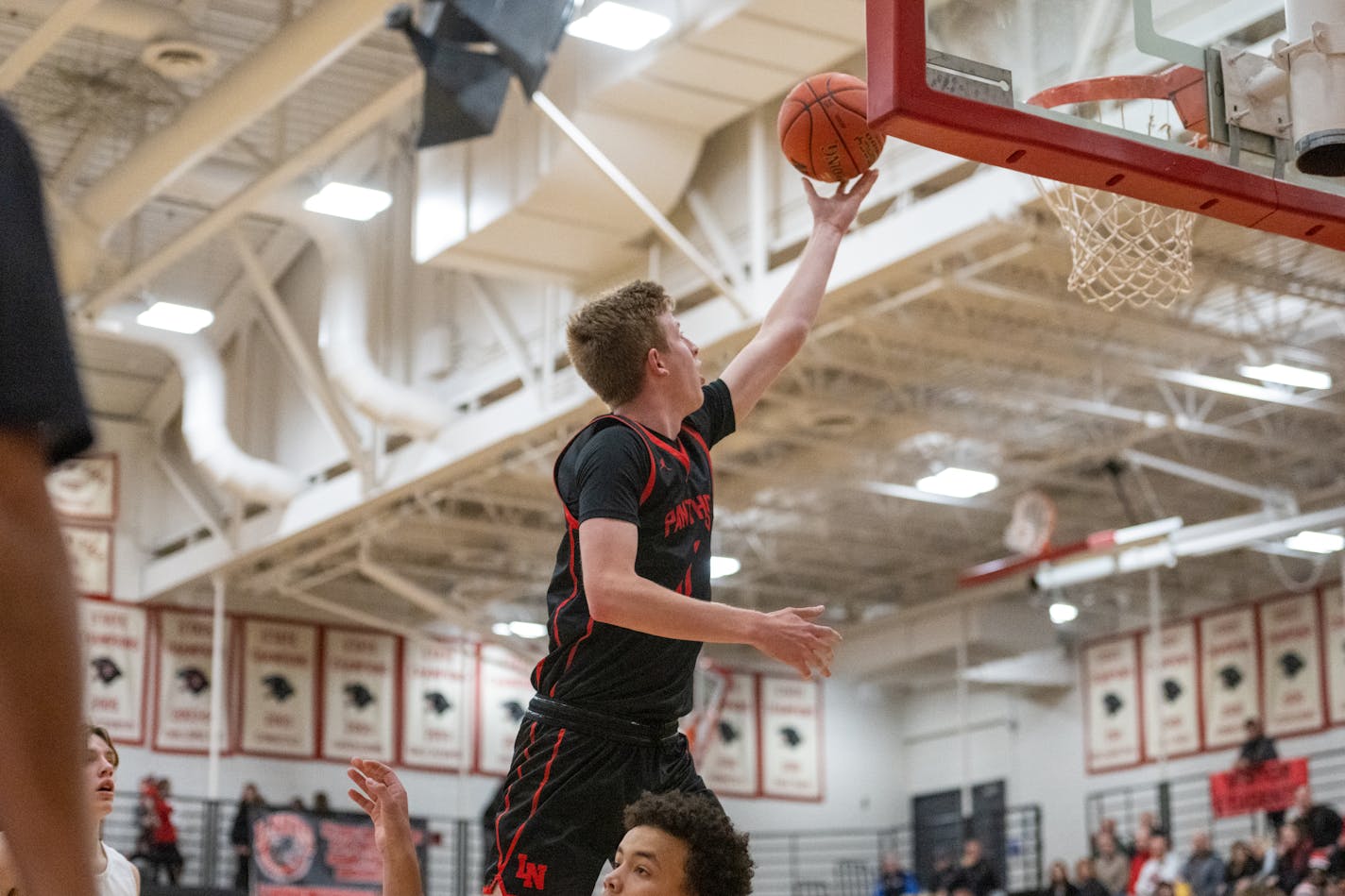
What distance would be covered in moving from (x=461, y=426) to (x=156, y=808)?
23.9 feet

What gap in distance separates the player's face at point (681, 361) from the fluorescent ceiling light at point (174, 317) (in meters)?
17.2

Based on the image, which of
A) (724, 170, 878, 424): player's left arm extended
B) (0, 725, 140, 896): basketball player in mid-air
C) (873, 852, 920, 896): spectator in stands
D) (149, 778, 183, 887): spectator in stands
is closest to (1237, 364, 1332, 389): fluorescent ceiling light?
(873, 852, 920, 896): spectator in stands

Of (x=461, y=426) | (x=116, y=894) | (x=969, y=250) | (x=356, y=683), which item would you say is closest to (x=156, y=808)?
(x=356, y=683)

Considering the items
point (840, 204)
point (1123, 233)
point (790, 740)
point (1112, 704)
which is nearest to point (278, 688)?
point (790, 740)

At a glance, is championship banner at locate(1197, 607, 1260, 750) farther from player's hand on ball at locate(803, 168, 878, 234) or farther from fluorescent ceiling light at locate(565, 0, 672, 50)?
player's hand on ball at locate(803, 168, 878, 234)

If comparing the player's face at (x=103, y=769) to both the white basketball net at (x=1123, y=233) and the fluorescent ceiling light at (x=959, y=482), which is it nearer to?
the white basketball net at (x=1123, y=233)

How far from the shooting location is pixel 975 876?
2406cm

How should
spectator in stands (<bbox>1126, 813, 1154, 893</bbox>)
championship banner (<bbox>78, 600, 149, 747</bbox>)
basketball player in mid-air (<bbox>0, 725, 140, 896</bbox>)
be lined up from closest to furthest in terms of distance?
basketball player in mid-air (<bbox>0, 725, 140, 896</bbox>)
spectator in stands (<bbox>1126, 813, 1154, 893</bbox>)
championship banner (<bbox>78, 600, 149, 747</bbox>)

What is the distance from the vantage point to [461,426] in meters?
20.4

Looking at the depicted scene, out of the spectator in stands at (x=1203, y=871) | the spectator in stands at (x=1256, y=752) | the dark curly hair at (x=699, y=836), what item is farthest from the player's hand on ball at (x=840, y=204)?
the spectator in stands at (x=1256, y=752)

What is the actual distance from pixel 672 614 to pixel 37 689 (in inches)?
105

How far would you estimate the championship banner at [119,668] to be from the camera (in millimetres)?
26688

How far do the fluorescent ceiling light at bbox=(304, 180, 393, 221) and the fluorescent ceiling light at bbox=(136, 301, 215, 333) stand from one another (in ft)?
10.9

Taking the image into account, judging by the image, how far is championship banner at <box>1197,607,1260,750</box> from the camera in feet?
90.1
